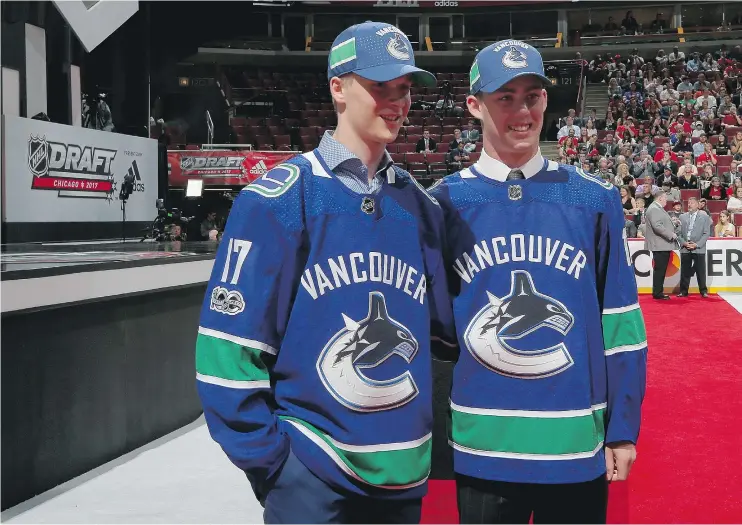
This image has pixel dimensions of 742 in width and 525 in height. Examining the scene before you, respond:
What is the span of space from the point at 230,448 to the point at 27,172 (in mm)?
10791

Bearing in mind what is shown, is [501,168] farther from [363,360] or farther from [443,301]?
[363,360]

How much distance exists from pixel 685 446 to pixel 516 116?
2.92 metres

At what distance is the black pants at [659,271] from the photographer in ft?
37.7

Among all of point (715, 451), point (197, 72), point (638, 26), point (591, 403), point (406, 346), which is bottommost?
point (715, 451)

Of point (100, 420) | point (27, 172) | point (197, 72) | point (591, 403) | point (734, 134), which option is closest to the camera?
point (591, 403)

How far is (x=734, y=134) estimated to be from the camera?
18.7m

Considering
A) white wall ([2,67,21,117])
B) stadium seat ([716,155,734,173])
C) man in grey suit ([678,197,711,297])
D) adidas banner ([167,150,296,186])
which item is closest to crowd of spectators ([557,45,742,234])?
stadium seat ([716,155,734,173])

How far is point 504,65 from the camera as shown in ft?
5.99

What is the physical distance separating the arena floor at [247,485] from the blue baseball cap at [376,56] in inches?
62.1

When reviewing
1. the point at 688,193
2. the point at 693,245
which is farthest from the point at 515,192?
the point at 688,193

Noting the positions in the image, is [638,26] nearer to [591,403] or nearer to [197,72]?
[197,72]

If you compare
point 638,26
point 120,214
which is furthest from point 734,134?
point 120,214

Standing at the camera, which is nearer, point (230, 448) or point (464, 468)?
point (230, 448)

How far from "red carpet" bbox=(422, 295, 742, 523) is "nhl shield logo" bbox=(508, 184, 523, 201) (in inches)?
47.9
